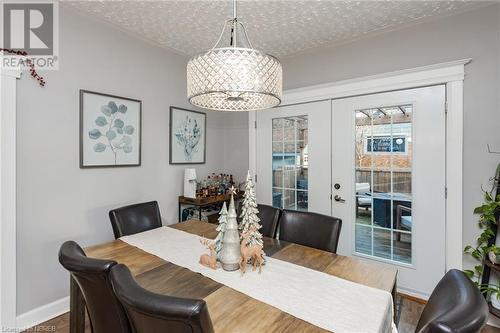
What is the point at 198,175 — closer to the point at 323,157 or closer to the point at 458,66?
the point at 323,157

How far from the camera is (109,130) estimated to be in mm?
2486

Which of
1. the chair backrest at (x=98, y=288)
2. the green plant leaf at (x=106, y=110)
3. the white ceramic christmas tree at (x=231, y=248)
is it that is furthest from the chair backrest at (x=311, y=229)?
the green plant leaf at (x=106, y=110)

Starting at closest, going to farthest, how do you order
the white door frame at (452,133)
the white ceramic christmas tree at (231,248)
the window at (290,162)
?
the white ceramic christmas tree at (231,248)
the white door frame at (452,133)
the window at (290,162)

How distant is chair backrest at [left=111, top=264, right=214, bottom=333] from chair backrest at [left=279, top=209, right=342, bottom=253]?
120 cm

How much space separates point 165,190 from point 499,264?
10.1ft

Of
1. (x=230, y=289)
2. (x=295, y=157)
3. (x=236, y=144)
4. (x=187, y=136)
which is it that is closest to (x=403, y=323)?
(x=230, y=289)

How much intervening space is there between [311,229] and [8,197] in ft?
7.22

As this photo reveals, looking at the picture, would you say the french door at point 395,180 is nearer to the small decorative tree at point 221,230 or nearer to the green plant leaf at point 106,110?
the small decorative tree at point 221,230

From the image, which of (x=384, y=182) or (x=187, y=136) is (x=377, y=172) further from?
(x=187, y=136)

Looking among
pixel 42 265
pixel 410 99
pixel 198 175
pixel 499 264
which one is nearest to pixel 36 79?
pixel 42 265

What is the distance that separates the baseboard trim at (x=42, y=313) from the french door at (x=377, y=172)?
2.38 m

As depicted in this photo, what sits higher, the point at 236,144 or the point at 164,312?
the point at 236,144

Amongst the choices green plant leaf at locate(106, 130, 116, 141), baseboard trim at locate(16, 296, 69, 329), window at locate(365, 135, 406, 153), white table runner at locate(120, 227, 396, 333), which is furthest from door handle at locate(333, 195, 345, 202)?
baseboard trim at locate(16, 296, 69, 329)

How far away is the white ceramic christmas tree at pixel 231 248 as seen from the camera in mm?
1385
